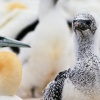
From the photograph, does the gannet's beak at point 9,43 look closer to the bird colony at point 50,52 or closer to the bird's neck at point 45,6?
the bird colony at point 50,52

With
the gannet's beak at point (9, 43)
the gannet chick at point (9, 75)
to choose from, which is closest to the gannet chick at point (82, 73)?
the gannet chick at point (9, 75)

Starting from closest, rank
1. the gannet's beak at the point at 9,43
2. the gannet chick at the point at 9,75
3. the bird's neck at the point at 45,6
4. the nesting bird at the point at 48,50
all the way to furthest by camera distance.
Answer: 1. the gannet chick at the point at 9,75
2. the gannet's beak at the point at 9,43
3. the nesting bird at the point at 48,50
4. the bird's neck at the point at 45,6

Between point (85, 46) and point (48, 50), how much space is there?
4.21m

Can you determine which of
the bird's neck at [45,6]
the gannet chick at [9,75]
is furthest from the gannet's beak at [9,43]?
the bird's neck at [45,6]

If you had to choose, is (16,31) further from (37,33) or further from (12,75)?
(12,75)

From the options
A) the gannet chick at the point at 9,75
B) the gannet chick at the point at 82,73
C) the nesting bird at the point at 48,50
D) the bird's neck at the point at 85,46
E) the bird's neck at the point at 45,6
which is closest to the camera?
the gannet chick at the point at 82,73

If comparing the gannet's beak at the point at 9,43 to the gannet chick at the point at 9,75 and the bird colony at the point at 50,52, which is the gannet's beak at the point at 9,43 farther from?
the gannet chick at the point at 9,75

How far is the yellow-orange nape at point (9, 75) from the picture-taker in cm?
654

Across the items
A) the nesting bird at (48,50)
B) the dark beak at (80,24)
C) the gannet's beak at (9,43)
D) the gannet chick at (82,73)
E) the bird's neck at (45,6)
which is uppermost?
the bird's neck at (45,6)

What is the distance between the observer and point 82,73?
610 cm

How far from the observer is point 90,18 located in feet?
20.5

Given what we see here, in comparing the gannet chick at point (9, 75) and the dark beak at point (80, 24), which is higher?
the dark beak at point (80, 24)

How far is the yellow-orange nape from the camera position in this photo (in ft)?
21.5

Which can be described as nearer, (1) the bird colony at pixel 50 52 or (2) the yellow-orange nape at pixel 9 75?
(1) the bird colony at pixel 50 52
